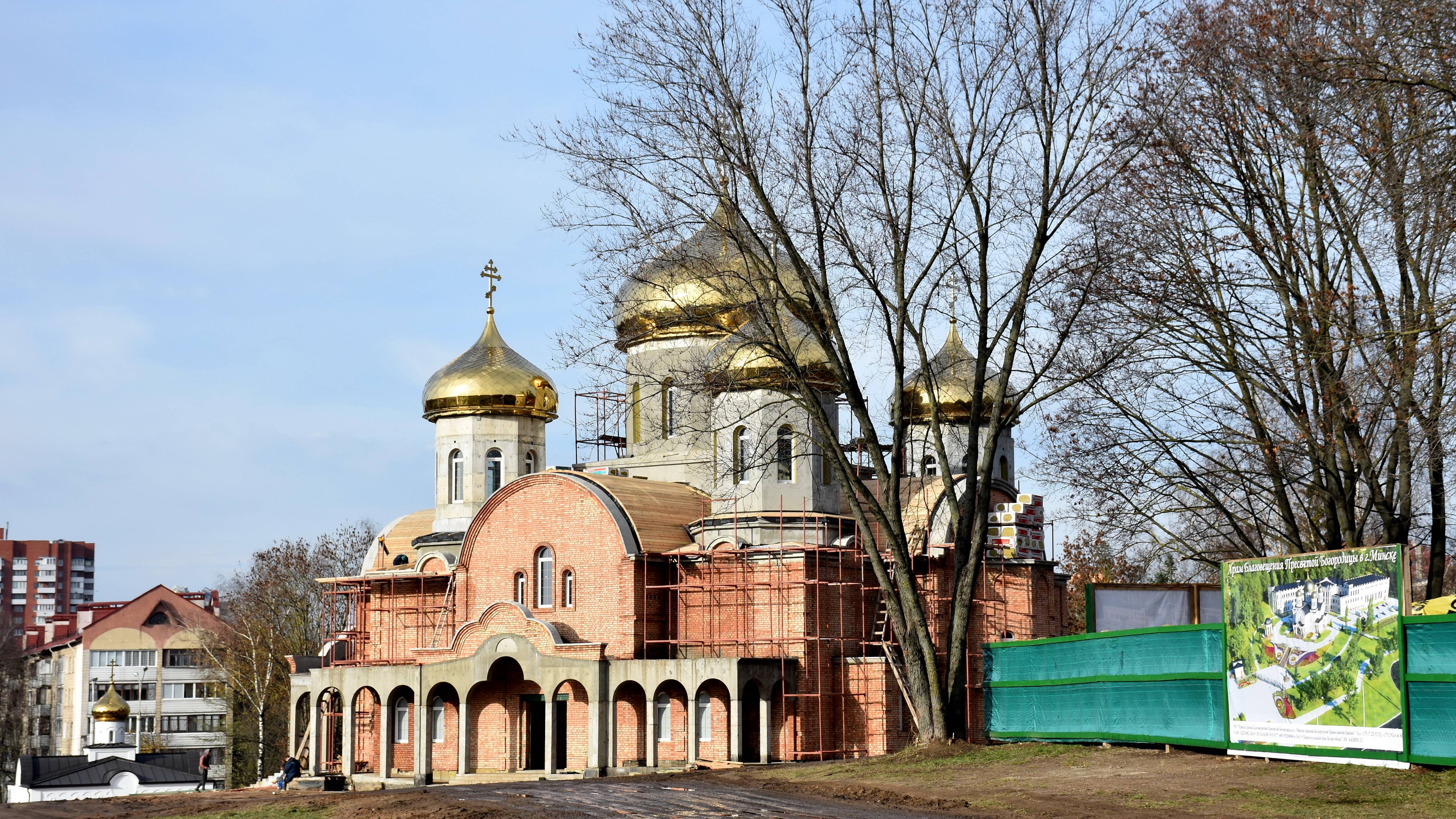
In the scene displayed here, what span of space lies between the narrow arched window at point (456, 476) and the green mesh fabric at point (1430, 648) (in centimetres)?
2417

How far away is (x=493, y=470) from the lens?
35562 mm

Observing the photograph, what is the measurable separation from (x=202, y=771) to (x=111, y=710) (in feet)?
26.7

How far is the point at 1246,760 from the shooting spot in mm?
16203

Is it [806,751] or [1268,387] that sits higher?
[1268,387]

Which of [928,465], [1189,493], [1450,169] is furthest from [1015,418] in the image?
[928,465]

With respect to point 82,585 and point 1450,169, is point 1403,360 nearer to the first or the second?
point 1450,169

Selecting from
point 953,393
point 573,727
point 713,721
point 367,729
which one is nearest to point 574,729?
point 573,727

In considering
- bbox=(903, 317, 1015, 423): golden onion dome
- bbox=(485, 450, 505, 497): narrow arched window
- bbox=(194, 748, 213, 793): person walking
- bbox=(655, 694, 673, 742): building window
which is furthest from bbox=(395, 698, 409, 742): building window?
bbox=(903, 317, 1015, 423): golden onion dome

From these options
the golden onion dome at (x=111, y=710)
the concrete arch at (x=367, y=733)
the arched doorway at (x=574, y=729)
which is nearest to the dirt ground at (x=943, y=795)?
the arched doorway at (x=574, y=729)

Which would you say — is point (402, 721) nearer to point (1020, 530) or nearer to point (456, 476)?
point (456, 476)

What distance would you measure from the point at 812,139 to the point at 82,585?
142272 mm

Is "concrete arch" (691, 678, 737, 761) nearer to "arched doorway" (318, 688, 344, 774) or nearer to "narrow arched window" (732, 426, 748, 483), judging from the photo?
"narrow arched window" (732, 426, 748, 483)

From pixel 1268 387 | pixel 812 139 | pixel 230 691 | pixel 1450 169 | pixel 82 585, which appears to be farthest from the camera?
pixel 82 585

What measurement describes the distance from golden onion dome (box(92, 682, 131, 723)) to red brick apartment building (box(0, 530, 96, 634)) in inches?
3338
